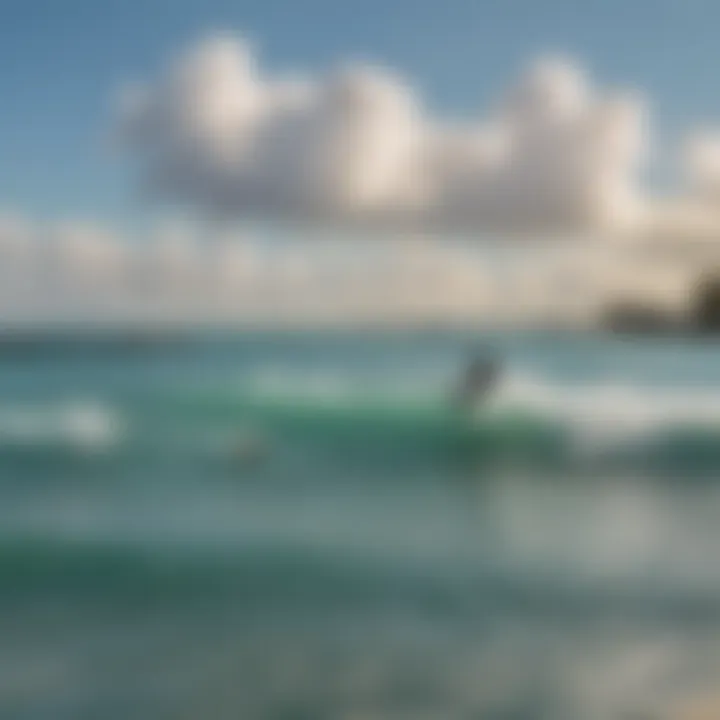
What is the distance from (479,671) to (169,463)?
3.33 ft

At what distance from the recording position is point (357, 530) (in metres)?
2.39

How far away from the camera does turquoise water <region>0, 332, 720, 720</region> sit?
215 centimetres

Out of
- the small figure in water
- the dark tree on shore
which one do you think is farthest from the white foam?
the dark tree on shore

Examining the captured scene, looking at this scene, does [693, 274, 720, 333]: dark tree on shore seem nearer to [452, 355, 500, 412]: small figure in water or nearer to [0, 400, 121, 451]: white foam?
[452, 355, 500, 412]: small figure in water

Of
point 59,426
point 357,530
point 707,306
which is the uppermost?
point 707,306

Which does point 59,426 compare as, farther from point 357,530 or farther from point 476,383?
point 476,383

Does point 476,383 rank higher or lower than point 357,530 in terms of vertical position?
higher

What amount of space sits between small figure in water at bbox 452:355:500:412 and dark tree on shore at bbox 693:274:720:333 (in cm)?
54

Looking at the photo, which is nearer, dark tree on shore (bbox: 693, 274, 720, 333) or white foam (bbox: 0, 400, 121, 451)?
dark tree on shore (bbox: 693, 274, 720, 333)

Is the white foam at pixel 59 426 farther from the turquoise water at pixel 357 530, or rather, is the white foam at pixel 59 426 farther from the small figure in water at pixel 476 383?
the small figure in water at pixel 476 383

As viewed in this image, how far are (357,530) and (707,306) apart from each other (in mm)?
1114

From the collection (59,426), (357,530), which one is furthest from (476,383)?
(59,426)

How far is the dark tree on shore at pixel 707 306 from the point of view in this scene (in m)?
2.26

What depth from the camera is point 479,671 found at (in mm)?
2164
